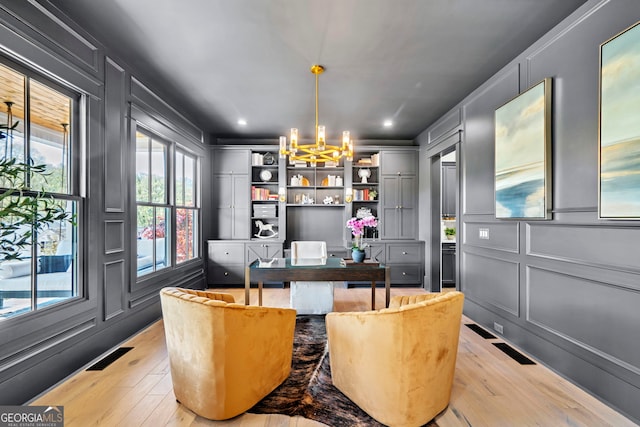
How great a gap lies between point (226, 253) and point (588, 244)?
471cm

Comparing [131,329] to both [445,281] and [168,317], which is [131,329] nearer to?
[168,317]

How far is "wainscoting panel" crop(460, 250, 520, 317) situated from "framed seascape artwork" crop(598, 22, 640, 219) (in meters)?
1.12

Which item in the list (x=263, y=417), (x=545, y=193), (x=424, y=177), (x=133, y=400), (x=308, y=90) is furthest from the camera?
(x=424, y=177)

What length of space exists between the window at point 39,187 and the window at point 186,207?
1.82 m

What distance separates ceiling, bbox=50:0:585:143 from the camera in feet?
6.88

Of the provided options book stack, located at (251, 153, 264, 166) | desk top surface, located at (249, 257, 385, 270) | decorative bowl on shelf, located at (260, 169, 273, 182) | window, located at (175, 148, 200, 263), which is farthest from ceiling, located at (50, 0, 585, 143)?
desk top surface, located at (249, 257, 385, 270)

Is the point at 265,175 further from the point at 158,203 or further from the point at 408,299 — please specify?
the point at 408,299

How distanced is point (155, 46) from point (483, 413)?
3.81 metres

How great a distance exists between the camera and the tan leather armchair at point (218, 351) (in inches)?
64.1

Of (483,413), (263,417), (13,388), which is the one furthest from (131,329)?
(483,413)

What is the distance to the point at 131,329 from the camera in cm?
299

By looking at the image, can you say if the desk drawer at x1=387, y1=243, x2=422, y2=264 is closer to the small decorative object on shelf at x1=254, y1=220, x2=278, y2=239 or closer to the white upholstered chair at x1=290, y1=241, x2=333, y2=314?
the white upholstered chair at x1=290, y1=241, x2=333, y2=314

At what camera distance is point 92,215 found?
2.49 metres

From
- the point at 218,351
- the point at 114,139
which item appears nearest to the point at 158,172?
the point at 114,139
